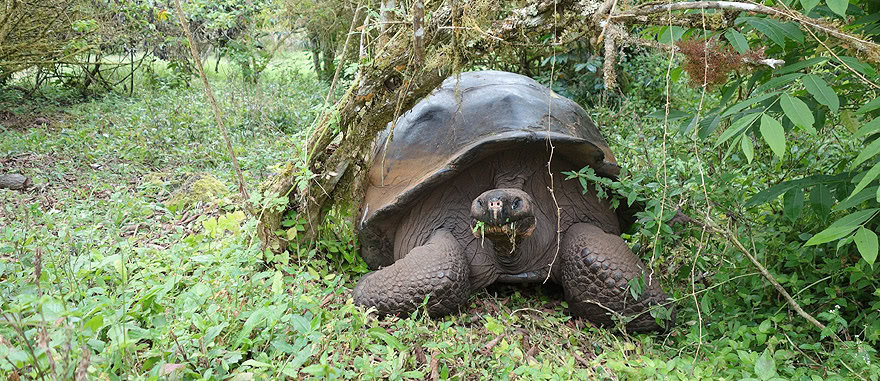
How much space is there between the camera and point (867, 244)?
173cm

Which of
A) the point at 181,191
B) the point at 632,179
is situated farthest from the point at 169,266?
the point at 632,179

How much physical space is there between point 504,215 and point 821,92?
1.17 meters

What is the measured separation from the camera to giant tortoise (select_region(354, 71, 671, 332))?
8.56ft

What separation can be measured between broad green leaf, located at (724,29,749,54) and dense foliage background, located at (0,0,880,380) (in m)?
0.01

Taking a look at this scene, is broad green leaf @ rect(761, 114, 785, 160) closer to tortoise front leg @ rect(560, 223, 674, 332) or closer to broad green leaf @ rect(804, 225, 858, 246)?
broad green leaf @ rect(804, 225, 858, 246)

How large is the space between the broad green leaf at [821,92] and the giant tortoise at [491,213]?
97 cm

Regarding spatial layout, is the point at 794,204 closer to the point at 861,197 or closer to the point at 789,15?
the point at 861,197

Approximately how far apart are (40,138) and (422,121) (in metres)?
3.79

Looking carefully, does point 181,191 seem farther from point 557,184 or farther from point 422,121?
point 557,184

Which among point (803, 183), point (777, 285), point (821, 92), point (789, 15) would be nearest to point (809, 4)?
point (789, 15)

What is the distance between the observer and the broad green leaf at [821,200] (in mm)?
2148

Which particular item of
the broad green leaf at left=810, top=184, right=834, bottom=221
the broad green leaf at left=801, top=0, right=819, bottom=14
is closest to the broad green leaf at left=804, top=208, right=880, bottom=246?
the broad green leaf at left=810, top=184, right=834, bottom=221

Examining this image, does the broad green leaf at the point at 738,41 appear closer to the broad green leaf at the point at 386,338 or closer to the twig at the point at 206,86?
the broad green leaf at the point at 386,338

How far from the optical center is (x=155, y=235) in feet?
10.6
